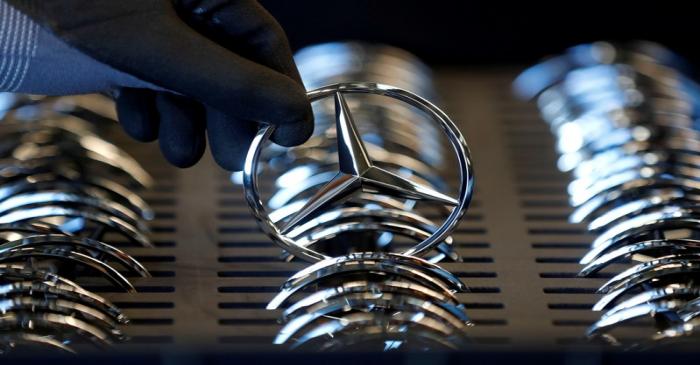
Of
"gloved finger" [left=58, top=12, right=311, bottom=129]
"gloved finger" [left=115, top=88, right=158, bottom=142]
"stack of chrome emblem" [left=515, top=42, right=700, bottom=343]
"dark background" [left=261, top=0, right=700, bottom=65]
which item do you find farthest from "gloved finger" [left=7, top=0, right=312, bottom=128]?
"dark background" [left=261, top=0, right=700, bottom=65]

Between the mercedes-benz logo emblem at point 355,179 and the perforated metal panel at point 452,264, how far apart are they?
0.16 ft

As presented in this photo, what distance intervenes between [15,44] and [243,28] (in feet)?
0.51

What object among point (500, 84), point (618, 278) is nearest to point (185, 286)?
point (618, 278)

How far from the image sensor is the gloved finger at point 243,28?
2.33 ft

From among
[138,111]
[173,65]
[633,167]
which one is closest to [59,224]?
[138,111]

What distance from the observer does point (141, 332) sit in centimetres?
67

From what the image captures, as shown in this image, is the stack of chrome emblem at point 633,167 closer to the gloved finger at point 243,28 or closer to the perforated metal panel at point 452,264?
the perforated metal panel at point 452,264

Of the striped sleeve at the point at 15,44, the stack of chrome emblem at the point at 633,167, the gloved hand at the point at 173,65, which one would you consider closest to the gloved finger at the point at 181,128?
the gloved hand at the point at 173,65

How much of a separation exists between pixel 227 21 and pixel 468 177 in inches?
7.8

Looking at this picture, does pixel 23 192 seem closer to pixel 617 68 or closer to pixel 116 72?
pixel 116 72

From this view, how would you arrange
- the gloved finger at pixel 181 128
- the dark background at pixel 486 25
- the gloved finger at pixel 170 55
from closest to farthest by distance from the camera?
the gloved finger at pixel 170 55
the gloved finger at pixel 181 128
the dark background at pixel 486 25

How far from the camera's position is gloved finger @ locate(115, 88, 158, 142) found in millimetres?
785

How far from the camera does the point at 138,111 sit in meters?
0.78

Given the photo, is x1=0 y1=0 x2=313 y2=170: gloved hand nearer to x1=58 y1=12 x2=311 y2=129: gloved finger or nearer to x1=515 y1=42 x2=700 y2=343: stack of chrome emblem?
x1=58 y1=12 x2=311 y2=129: gloved finger
